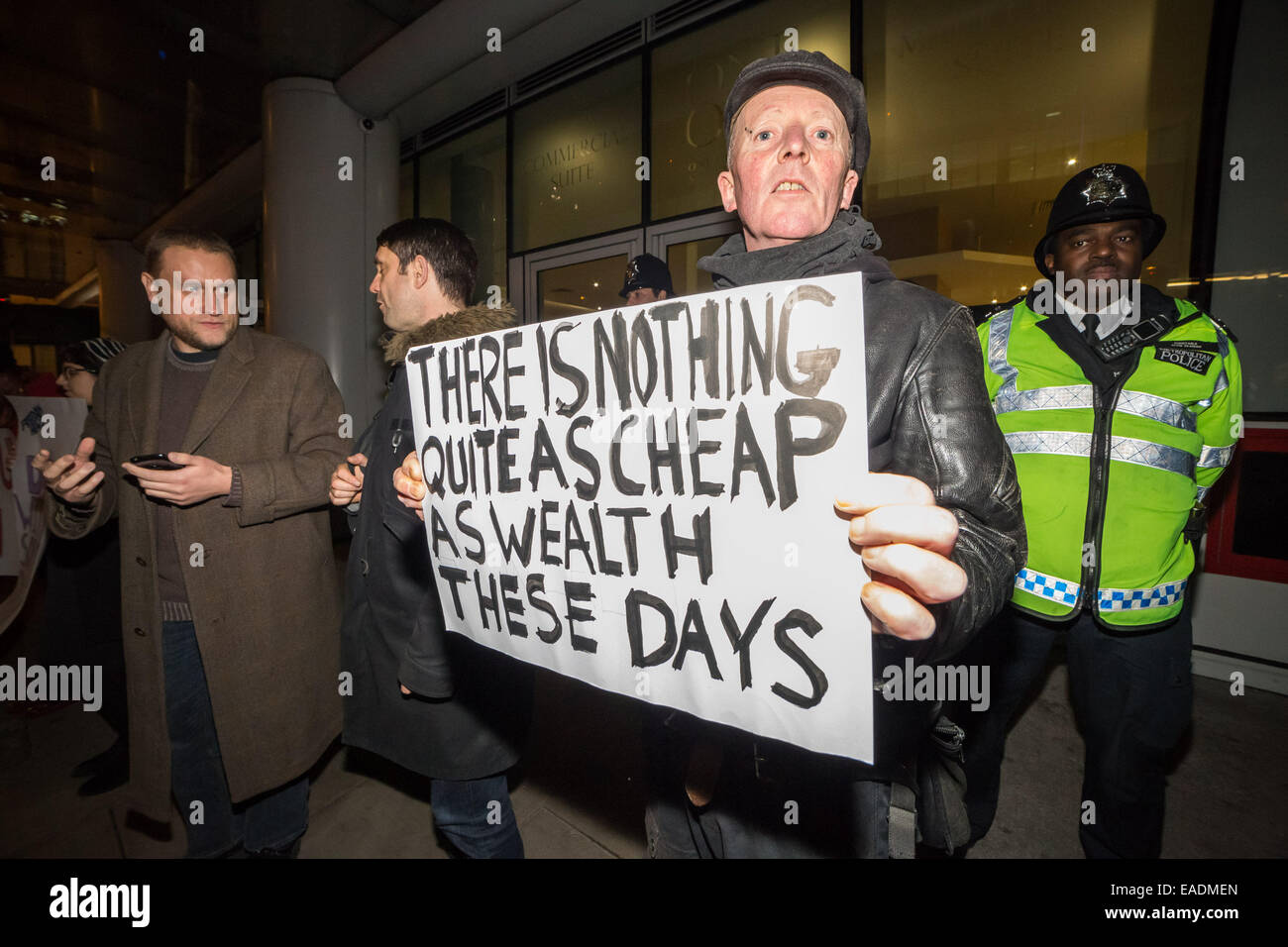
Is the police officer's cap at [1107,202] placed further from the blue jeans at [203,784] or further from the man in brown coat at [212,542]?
the blue jeans at [203,784]

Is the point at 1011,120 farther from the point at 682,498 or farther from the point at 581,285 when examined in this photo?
the point at 682,498

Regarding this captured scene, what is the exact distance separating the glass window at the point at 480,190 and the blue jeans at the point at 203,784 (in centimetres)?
493

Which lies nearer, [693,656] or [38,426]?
[693,656]

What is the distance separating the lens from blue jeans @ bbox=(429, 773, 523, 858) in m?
1.61

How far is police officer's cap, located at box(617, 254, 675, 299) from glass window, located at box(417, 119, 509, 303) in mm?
3089

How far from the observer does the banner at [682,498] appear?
0.76 meters

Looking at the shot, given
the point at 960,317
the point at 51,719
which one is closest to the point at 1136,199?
the point at 960,317

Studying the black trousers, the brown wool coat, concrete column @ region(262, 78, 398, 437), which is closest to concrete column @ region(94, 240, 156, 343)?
concrete column @ region(262, 78, 398, 437)

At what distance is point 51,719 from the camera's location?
3.22 m

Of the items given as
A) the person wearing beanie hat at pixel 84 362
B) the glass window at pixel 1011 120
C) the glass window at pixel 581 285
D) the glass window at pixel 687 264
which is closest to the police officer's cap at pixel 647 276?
the glass window at pixel 687 264

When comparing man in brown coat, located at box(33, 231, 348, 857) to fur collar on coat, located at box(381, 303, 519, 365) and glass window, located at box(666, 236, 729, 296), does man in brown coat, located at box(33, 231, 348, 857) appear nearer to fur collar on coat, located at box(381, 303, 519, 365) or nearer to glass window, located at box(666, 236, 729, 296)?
fur collar on coat, located at box(381, 303, 519, 365)

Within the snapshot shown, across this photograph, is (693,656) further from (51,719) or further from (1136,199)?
(51,719)
